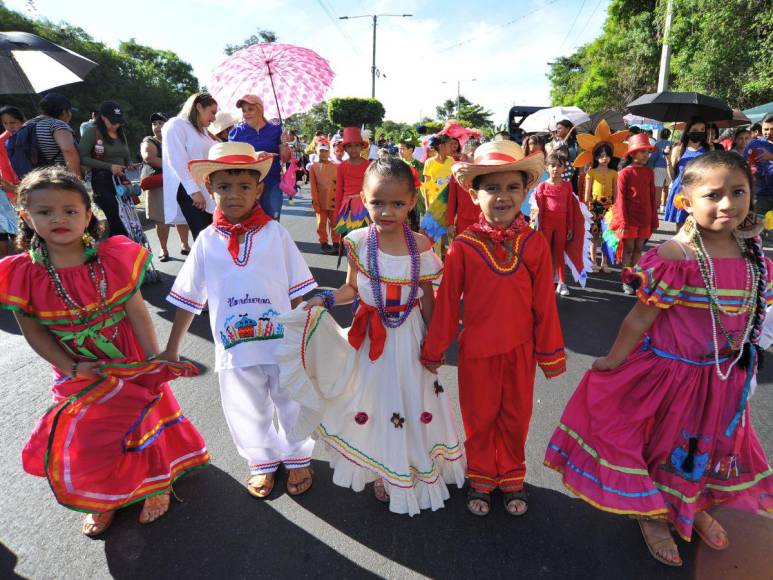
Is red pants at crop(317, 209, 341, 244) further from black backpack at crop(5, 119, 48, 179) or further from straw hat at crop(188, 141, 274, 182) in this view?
straw hat at crop(188, 141, 274, 182)

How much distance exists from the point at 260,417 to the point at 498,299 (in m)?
1.35

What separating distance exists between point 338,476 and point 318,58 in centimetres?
376

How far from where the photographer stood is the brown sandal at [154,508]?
2.23m

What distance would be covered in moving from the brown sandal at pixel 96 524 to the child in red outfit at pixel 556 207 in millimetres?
4330

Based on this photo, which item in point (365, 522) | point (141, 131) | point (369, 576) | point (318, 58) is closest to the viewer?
point (369, 576)

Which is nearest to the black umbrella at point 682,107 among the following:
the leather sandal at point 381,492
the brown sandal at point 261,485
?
the leather sandal at point 381,492

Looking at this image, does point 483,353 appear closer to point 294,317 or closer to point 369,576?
point 294,317

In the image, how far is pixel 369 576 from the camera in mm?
1959

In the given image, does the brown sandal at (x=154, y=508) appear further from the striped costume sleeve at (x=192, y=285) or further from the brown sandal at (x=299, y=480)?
the striped costume sleeve at (x=192, y=285)

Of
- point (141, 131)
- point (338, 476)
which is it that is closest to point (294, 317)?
point (338, 476)

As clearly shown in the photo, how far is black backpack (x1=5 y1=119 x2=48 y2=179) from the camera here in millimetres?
4785

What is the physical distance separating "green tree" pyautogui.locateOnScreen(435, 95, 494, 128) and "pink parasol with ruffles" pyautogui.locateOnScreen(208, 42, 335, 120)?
64622 millimetres

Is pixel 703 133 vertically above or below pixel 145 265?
above

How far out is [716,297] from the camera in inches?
71.9
